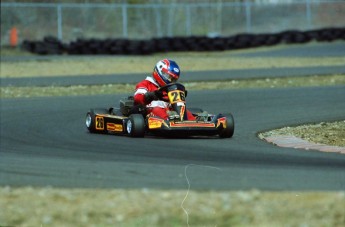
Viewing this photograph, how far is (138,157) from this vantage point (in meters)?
9.73

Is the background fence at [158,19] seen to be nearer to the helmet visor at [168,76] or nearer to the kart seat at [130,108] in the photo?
the kart seat at [130,108]

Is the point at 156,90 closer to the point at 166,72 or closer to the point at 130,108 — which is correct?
the point at 166,72

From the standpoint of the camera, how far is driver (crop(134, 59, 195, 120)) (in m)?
12.3

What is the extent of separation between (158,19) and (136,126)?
33722 mm

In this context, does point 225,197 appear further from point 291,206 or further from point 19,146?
point 19,146

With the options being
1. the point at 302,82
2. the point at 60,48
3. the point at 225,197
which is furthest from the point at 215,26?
the point at 225,197

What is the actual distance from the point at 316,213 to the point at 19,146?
18.1 feet

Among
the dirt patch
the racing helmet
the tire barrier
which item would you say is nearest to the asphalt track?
the dirt patch

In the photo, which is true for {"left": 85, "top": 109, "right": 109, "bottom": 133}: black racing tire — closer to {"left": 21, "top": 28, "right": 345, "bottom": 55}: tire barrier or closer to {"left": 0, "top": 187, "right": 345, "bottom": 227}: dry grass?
{"left": 0, "top": 187, "right": 345, "bottom": 227}: dry grass

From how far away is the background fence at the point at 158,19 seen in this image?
43.0 meters

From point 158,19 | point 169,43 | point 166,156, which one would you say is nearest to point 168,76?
point 166,156

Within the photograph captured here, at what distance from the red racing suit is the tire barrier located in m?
22.8

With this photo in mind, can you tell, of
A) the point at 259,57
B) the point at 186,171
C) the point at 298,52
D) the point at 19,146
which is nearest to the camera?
the point at 186,171

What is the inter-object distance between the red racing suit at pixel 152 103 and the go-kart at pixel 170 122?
2.6 inches
